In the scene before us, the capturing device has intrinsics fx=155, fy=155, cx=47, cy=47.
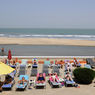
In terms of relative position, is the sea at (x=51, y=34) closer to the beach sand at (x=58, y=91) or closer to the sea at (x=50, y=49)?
the sea at (x=50, y=49)

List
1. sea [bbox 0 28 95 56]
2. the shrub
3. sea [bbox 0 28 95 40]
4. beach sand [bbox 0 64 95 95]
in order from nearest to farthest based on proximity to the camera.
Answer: beach sand [bbox 0 64 95 95]
the shrub
sea [bbox 0 28 95 56]
sea [bbox 0 28 95 40]

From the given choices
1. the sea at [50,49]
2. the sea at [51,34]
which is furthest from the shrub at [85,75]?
the sea at [51,34]

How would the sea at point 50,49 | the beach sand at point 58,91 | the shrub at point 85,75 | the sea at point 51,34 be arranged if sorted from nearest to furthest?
the beach sand at point 58,91 < the shrub at point 85,75 < the sea at point 50,49 < the sea at point 51,34

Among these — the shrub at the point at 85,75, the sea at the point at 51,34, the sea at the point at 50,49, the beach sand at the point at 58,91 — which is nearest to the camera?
the beach sand at the point at 58,91

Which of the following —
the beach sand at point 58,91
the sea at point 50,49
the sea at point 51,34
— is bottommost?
the beach sand at point 58,91

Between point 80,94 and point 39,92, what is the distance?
1.88m

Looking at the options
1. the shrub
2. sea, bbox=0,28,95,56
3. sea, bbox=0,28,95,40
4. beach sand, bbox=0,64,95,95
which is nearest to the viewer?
beach sand, bbox=0,64,95,95

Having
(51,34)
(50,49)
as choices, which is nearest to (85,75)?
(50,49)

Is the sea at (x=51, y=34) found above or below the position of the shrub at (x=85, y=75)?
above

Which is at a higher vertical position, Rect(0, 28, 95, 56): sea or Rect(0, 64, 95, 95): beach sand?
Rect(0, 28, 95, 56): sea

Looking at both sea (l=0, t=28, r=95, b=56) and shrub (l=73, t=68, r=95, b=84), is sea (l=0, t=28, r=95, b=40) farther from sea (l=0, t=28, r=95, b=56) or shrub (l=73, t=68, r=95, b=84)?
shrub (l=73, t=68, r=95, b=84)

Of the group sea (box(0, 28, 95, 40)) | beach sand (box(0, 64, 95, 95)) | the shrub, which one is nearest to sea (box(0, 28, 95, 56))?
sea (box(0, 28, 95, 40))

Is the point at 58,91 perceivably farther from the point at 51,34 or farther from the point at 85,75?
the point at 51,34

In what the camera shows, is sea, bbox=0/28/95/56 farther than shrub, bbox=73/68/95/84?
Yes
